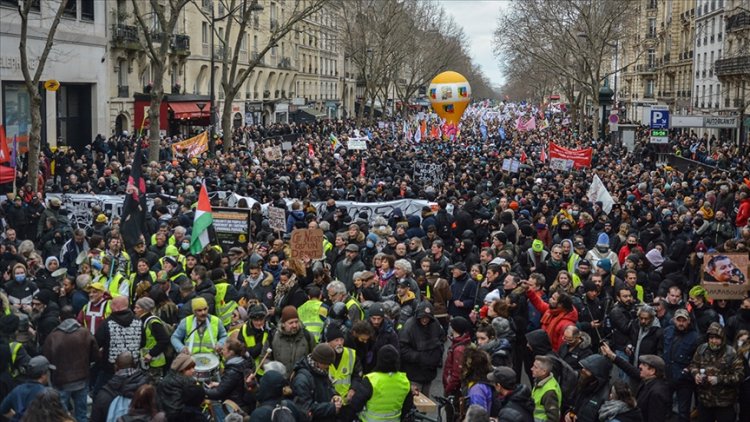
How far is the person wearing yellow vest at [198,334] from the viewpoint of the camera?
854 cm

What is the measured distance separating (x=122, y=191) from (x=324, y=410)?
1328 cm

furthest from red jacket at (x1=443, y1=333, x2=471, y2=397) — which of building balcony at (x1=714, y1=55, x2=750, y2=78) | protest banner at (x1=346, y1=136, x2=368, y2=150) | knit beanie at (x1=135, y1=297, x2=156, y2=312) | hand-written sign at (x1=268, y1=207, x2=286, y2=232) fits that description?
building balcony at (x1=714, y1=55, x2=750, y2=78)

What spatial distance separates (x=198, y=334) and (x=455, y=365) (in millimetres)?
2333

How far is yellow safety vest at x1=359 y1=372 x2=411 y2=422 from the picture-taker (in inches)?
286

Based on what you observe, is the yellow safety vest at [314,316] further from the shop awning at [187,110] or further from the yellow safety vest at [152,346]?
the shop awning at [187,110]

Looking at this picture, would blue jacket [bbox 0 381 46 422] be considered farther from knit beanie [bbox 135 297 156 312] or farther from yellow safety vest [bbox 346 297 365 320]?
yellow safety vest [bbox 346 297 365 320]

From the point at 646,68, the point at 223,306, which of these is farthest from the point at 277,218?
the point at 646,68

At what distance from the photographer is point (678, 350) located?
8.91 metres

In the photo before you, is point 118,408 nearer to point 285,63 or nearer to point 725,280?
point 725,280

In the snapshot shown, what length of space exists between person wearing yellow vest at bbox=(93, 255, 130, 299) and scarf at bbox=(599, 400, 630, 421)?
18.4 feet

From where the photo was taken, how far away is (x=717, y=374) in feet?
27.8

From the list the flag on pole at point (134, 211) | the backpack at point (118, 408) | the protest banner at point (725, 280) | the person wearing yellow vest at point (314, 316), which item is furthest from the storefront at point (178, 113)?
the backpack at point (118, 408)

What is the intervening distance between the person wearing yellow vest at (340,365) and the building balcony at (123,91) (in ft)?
114

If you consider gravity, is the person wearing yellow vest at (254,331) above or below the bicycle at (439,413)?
above
